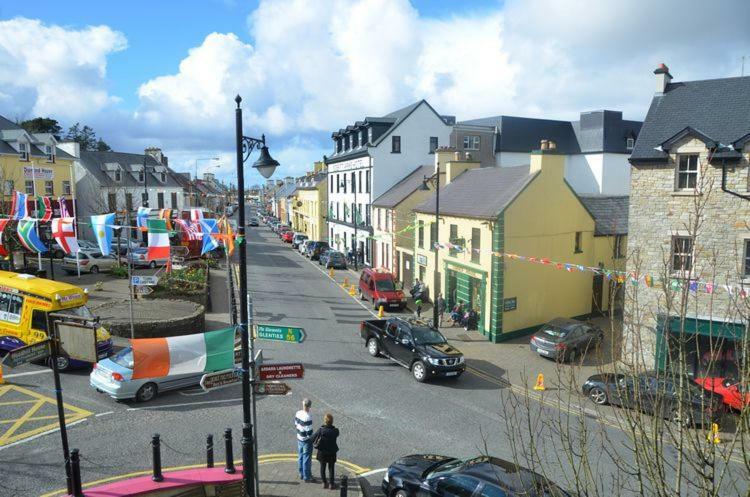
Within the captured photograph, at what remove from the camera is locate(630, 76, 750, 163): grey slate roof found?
17.0m

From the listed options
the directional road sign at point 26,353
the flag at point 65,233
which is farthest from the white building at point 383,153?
the directional road sign at point 26,353

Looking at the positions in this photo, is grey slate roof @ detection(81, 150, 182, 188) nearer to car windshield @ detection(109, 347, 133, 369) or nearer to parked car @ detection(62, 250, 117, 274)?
parked car @ detection(62, 250, 117, 274)

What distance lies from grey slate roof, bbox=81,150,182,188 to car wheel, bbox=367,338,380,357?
38205 mm

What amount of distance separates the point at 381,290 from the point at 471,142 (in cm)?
2765

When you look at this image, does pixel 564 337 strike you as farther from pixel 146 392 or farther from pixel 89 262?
pixel 89 262

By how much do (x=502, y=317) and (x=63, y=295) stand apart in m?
16.4

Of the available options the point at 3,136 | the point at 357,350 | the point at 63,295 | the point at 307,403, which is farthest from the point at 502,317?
the point at 3,136

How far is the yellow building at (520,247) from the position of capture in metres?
23.0

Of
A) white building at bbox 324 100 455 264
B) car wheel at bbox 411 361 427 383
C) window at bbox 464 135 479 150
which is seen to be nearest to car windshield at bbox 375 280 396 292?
car wheel at bbox 411 361 427 383

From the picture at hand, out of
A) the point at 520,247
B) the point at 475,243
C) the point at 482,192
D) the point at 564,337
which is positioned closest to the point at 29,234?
the point at 475,243

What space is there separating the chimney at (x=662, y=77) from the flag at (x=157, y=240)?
18.9 m

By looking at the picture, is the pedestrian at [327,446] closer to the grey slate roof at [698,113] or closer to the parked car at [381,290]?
the grey slate roof at [698,113]

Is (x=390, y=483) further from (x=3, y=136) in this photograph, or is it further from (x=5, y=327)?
(x=3, y=136)

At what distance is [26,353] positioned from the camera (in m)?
Result: 8.21
